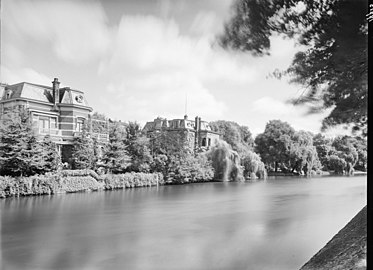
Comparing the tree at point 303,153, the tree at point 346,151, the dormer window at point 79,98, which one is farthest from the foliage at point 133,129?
the tree at point 346,151

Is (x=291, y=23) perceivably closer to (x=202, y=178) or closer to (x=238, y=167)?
(x=238, y=167)

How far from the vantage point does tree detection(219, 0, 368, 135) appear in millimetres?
1562

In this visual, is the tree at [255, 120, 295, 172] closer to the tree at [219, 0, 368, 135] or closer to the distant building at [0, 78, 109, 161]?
the tree at [219, 0, 368, 135]

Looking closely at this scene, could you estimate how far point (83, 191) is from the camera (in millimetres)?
1810

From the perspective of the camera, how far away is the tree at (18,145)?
5.49 ft

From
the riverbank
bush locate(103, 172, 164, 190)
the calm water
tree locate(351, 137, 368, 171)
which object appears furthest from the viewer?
bush locate(103, 172, 164, 190)

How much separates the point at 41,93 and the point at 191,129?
2.74 ft

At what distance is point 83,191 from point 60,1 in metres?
1.04

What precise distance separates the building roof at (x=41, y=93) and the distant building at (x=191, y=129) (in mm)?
403

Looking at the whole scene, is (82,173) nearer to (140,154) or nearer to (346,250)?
(140,154)

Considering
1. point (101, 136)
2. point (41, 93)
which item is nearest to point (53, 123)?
point (41, 93)

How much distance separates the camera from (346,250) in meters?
1.39

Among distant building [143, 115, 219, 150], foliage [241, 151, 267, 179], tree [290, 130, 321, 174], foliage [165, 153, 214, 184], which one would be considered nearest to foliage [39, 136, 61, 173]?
distant building [143, 115, 219, 150]

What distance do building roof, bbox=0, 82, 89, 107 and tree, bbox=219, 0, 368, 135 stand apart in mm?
822
